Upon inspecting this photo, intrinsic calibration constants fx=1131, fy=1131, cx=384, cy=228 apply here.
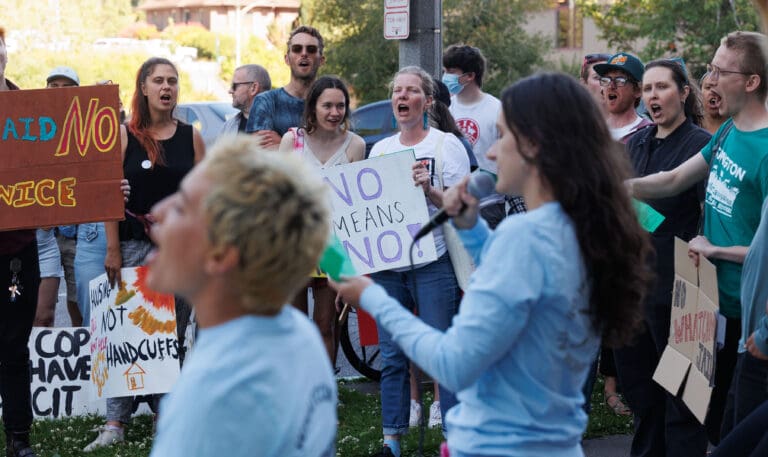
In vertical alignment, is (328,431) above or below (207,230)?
below

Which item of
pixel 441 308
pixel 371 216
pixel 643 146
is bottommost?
pixel 441 308

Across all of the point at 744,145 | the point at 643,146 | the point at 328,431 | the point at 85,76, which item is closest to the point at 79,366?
the point at 643,146

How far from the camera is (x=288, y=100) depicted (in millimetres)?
6926

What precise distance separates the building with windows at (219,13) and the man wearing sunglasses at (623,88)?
8519cm

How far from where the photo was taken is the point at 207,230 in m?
2.01

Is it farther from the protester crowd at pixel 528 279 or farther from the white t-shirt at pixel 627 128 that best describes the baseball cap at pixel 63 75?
the white t-shirt at pixel 627 128

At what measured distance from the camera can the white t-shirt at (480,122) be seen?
24.3ft

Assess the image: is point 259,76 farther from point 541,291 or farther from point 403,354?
point 541,291

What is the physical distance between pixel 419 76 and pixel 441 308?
1270 mm

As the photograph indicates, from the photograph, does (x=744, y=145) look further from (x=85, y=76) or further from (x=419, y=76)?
(x=85, y=76)

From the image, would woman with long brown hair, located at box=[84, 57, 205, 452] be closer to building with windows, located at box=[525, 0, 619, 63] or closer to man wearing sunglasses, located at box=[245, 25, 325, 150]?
man wearing sunglasses, located at box=[245, 25, 325, 150]

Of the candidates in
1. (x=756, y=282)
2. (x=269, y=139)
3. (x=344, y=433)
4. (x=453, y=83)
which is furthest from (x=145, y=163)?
(x=756, y=282)

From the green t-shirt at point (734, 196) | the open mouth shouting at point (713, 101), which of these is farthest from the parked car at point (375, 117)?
the green t-shirt at point (734, 196)

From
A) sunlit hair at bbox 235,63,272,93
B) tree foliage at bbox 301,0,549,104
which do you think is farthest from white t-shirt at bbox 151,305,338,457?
tree foliage at bbox 301,0,549,104
